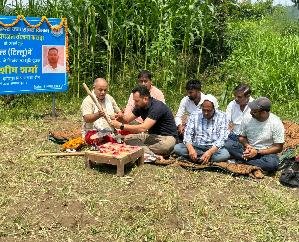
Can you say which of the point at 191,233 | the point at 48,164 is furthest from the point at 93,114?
the point at 191,233

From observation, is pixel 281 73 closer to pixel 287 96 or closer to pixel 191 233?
pixel 287 96

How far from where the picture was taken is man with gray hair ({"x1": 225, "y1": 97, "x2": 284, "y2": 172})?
6406 mm

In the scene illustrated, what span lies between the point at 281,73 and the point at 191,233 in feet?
24.0

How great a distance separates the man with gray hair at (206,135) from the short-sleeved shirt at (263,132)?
30cm

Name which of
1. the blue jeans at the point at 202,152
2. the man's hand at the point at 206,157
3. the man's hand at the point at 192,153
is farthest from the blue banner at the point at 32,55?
the man's hand at the point at 206,157

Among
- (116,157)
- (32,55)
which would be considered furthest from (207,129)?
(32,55)

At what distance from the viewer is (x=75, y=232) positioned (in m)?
4.54

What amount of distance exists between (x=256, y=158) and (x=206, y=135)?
743 mm

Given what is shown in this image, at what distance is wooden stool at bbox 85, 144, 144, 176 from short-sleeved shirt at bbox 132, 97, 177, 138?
57cm

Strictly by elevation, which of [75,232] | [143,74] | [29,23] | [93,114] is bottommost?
[75,232]

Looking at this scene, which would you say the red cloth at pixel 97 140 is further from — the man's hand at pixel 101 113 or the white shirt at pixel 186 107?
the white shirt at pixel 186 107

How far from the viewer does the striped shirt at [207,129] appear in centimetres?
666

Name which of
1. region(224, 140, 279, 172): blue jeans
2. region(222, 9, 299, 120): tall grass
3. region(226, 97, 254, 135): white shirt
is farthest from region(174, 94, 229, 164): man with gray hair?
region(222, 9, 299, 120): tall grass

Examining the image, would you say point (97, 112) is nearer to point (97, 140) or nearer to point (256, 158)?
point (97, 140)
